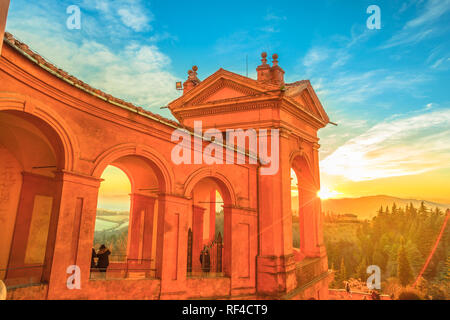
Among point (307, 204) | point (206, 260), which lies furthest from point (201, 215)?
point (307, 204)

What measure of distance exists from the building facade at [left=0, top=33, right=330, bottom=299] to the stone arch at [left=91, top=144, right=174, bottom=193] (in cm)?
3

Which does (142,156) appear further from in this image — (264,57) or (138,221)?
(264,57)

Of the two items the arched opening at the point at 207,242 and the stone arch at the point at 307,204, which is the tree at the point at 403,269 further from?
the arched opening at the point at 207,242

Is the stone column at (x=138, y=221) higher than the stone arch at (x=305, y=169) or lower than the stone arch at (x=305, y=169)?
lower

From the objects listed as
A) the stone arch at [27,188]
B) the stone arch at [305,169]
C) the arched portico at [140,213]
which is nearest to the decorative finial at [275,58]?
the stone arch at [305,169]

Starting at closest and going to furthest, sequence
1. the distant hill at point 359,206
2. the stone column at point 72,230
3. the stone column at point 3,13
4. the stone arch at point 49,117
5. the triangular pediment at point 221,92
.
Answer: the stone column at point 3,13, the stone arch at point 49,117, the stone column at point 72,230, the triangular pediment at point 221,92, the distant hill at point 359,206

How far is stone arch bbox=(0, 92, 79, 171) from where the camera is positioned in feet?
19.2

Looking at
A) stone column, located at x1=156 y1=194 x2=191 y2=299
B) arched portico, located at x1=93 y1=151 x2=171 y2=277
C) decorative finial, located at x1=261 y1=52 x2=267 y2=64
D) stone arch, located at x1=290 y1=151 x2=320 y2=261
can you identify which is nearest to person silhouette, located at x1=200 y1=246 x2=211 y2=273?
arched portico, located at x1=93 y1=151 x2=171 y2=277

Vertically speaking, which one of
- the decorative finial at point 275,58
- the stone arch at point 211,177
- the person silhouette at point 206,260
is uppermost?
the decorative finial at point 275,58

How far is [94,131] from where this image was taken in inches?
298

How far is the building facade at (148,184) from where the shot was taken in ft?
21.8

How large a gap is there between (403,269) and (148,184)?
6601cm

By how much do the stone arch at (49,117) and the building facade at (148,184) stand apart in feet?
0.07

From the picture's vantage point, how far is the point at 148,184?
1140 centimetres
